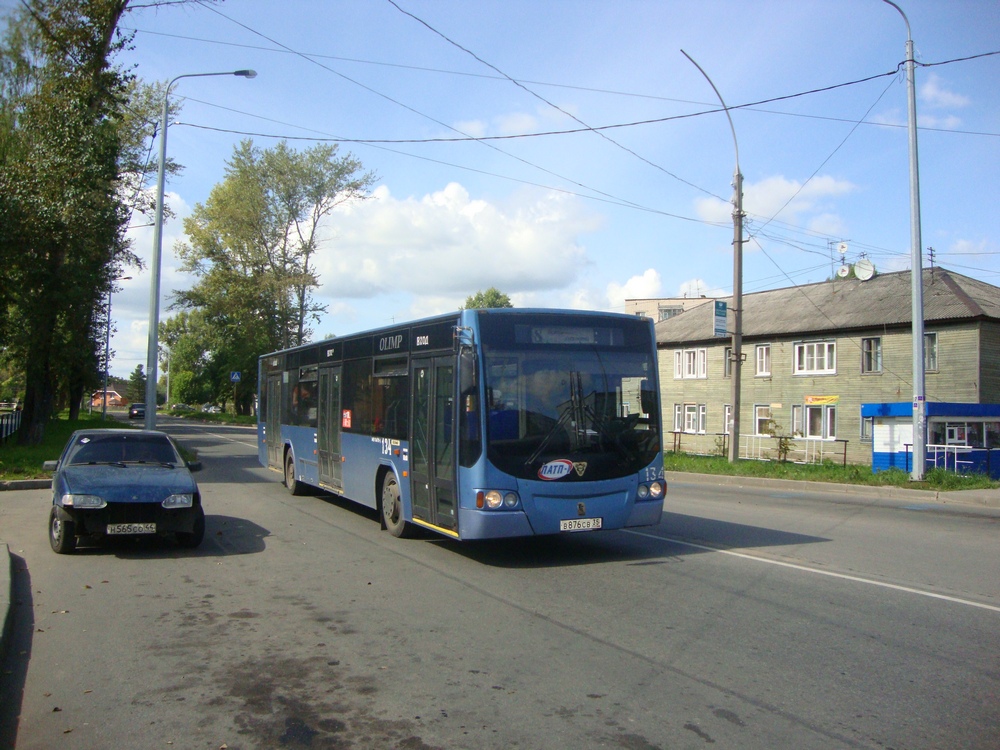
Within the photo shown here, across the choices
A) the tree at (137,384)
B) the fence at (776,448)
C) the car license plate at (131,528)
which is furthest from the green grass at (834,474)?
the tree at (137,384)

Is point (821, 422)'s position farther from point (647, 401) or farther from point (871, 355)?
point (647, 401)

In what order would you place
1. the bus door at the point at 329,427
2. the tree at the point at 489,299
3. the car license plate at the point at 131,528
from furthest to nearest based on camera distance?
the tree at the point at 489,299 < the bus door at the point at 329,427 < the car license plate at the point at 131,528

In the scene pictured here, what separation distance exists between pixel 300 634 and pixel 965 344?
32.3 m

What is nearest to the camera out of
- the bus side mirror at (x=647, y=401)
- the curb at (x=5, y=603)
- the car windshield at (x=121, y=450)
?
the curb at (x=5, y=603)

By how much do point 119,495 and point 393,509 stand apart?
3418 millimetres

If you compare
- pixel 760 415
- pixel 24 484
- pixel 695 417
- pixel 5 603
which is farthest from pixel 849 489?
pixel 695 417

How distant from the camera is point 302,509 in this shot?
47.9 feet

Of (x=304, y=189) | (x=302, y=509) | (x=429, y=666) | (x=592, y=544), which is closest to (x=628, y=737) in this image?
(x=429, y=666)

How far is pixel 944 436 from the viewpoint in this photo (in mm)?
24547

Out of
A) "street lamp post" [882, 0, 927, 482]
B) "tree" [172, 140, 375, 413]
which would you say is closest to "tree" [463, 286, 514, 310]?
"tree" [172, 140, 375, 413]

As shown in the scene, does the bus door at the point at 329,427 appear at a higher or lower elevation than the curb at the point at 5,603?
higher

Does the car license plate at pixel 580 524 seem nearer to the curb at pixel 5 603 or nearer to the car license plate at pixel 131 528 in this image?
the car license plate at pixel 131 528

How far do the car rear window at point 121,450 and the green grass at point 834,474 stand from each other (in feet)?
32.5

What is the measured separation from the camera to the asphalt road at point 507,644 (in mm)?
4656
